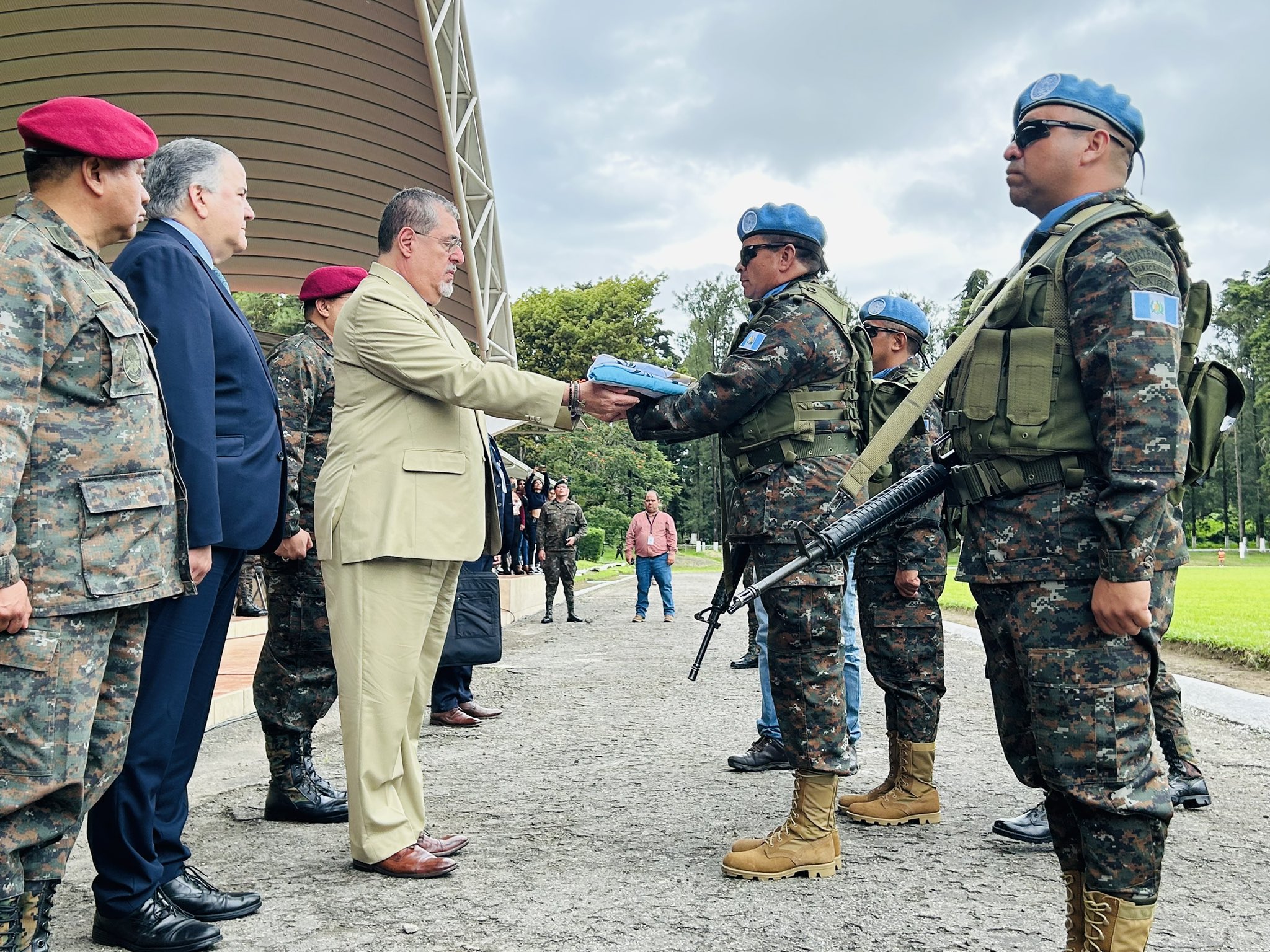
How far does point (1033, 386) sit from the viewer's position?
2.67 metres

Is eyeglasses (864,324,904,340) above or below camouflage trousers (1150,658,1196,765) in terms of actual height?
above

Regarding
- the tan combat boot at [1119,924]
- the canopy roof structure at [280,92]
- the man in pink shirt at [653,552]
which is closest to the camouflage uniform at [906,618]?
the tan combat boot at [1119,924]

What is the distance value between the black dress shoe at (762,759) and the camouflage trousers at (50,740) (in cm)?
325

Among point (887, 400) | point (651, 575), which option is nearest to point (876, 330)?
point (887, 400)

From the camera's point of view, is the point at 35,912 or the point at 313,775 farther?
the point at 313,775

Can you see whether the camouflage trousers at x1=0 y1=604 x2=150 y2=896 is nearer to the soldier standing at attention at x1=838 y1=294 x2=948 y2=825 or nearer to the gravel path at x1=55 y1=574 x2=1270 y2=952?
the gravel path at x1=55 y1=574 x2=1270 y2=952

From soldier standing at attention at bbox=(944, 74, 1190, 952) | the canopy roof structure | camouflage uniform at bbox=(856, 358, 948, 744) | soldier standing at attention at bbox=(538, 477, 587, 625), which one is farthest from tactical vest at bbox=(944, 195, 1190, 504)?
the canopy roof structure

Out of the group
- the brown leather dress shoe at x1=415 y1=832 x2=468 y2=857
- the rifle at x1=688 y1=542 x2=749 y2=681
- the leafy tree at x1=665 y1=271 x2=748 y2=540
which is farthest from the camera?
the leafy tree at x1=665 y1=271 x2=748 y2=540

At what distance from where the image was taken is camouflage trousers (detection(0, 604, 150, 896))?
2291 millimetres

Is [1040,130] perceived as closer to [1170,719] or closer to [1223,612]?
[1170,719]

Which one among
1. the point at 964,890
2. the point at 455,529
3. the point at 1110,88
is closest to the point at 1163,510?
the point at 1110,88

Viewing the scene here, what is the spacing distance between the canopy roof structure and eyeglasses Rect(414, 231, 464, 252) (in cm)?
1433

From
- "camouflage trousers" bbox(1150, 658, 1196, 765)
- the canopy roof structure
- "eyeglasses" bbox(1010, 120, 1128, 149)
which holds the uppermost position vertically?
the canopy roof structure

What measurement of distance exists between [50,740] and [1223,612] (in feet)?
45.9
